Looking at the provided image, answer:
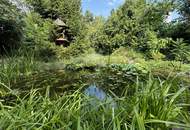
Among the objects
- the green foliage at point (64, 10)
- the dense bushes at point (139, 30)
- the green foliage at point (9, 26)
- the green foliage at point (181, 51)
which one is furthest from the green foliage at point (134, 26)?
the green foliage at point (9, 26)

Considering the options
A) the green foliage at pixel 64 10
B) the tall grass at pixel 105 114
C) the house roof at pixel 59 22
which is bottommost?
the tall grass at pixel 105 114

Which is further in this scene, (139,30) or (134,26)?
(134,26)

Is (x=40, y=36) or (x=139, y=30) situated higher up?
(x=139, y=30)

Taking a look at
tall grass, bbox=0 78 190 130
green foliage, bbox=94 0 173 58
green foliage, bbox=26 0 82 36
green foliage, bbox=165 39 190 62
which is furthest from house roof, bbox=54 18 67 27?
tall grass, bbox=0 78 190 130

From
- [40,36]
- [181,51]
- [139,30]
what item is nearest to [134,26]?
[139,30]

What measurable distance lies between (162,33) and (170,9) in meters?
1.34

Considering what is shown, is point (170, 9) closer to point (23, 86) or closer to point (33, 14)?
point (33, 14)

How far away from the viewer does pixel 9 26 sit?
9.26m

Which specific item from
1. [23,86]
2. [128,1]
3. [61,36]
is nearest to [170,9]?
[128,1]

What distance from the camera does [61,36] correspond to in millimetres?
14609

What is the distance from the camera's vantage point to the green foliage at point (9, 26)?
8.73 m

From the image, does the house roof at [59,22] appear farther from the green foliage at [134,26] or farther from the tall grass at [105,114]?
the tall grass at [105,114]

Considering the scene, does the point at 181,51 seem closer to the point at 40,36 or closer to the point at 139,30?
the point at 40,36

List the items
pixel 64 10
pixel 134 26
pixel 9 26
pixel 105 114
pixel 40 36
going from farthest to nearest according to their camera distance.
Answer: pixel 134 26 < pixel 64 10 < pixel 40 36 < pixel 9 26 < pixel 105 114
